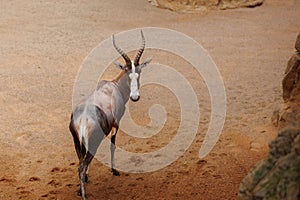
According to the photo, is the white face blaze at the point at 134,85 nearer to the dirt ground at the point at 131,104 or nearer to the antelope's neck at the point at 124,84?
the antelope's neck at the point at 124,84

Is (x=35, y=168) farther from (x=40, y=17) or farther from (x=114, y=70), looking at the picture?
(x=40, y=17)

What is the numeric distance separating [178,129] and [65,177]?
6.96 ft

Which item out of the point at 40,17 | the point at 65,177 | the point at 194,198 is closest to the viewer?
the point at 194,198

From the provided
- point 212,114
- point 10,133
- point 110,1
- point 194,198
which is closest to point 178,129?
point 212,114

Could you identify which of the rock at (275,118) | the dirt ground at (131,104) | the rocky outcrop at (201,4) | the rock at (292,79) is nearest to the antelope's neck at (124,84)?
the dirt ground at (131,104)

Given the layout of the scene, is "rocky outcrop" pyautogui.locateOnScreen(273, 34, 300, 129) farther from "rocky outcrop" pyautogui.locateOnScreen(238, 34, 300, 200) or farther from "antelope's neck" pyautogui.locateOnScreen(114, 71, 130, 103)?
"rocky outcrop" pyautogui.locateOnScreen(238, 34, 300, 200)

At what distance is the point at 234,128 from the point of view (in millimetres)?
7887

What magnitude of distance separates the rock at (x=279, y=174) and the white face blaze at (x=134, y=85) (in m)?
2.92

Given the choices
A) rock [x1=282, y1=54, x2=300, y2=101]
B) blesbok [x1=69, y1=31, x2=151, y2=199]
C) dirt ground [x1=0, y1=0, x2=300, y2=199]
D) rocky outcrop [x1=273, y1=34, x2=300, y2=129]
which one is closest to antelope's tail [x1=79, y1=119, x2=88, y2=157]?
blesbok [x1=69, y1=31, x2=151, y2=199]

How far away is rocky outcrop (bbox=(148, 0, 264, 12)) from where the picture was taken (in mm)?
14703

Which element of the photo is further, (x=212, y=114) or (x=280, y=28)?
(x=280, y=28)

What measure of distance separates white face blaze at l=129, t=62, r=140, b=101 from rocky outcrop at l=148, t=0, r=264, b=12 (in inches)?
316

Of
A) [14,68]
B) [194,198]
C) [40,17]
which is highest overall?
[40,17]

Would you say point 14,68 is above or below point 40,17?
below
